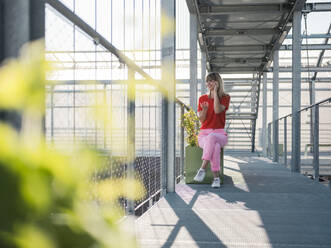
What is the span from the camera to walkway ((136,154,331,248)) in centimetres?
178

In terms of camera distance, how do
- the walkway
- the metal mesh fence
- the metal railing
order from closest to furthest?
the metal mesh fence, the walkway, the metal railing

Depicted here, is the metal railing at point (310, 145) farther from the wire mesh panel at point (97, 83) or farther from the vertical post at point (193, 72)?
the wire mesh panel at point (97, 83)

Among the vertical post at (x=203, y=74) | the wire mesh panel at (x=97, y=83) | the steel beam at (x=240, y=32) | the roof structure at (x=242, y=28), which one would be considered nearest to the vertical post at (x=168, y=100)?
the wire mesh panel at (x=97, y=83)

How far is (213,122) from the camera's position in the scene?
12.0 ft

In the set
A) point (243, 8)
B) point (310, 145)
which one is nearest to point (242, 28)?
point (243, 8)

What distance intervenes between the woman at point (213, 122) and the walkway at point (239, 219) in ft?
0.69

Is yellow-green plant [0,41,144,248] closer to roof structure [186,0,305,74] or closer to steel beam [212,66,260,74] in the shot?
roof structure [186,0,305,74]

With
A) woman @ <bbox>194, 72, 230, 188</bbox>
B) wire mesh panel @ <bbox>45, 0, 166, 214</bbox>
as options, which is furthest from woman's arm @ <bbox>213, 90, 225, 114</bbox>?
wire mesh panel @ <bbox>45, 0, 166, 214</bbox>

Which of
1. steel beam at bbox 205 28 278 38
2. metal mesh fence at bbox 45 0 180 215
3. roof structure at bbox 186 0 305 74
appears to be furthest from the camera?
steel beam at bbox 205 28 278 38

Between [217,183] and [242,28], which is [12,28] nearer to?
[217,183]

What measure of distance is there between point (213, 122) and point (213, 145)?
210 mm

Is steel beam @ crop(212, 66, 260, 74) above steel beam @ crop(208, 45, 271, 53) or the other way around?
the other way around

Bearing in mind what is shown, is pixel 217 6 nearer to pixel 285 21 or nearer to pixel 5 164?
pixel 285 21

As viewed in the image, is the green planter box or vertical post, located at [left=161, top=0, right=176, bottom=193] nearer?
vertical post, located at [left=161, top=0, right=176, bottom=193]
